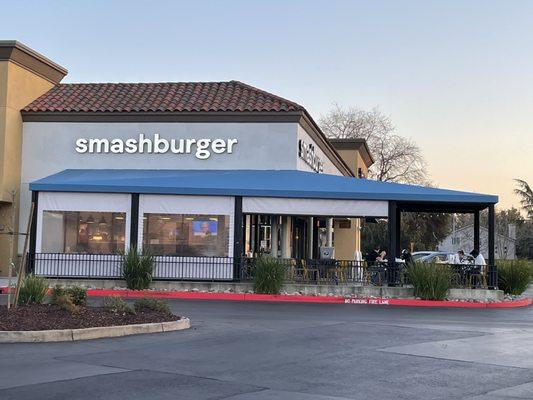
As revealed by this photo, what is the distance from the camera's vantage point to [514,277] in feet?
82.1

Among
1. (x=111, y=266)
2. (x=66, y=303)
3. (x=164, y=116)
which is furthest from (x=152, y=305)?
(x=164, y=116)

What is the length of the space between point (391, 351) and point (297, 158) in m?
15.8

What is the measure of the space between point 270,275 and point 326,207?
3143 mm

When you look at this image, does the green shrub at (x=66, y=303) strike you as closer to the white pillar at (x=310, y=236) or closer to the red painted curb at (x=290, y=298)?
the red painted curb at (x=290, y=298)

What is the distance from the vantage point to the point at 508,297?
23938 millimetres

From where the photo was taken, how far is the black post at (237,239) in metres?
24.4

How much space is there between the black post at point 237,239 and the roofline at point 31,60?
9567mm

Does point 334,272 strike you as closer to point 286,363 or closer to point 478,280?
point 478,280

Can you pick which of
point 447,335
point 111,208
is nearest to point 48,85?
point 111,208

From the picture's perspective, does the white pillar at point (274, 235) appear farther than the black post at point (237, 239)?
Yes

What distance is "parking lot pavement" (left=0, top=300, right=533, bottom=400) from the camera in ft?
28.0

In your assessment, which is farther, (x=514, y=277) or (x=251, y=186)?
(x=514, y=277)

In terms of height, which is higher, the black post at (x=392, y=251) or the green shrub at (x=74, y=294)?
the black post at (x=392, y=251)

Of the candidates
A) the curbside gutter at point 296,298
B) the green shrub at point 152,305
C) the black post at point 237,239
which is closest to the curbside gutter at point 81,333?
the green shrub at point 152,305
